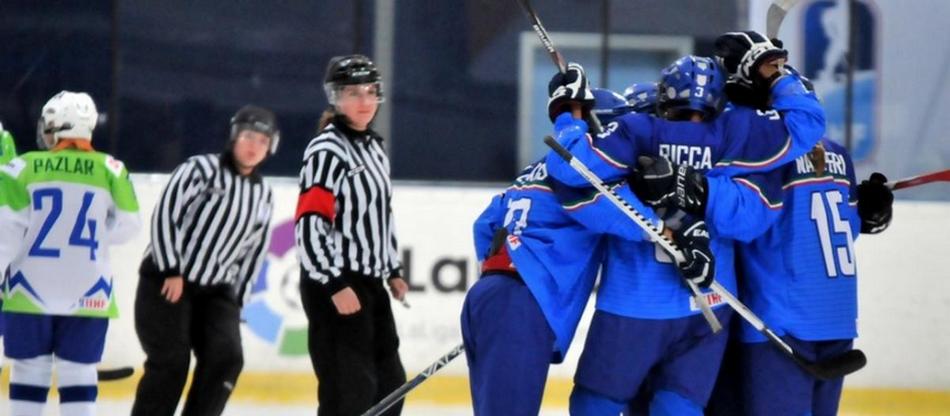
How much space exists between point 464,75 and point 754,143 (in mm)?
3478

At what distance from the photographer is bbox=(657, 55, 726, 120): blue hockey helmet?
401cm

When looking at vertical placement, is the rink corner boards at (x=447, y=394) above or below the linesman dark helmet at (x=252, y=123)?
below

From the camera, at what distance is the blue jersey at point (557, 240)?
13.1 feet

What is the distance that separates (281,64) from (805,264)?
3.54m

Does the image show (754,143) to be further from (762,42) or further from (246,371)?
(246,371)

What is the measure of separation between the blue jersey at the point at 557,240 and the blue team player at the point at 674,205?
61mm

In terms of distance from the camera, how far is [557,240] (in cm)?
404

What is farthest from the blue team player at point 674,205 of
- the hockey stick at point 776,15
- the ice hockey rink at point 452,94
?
the ice hockey rink at point 452,94

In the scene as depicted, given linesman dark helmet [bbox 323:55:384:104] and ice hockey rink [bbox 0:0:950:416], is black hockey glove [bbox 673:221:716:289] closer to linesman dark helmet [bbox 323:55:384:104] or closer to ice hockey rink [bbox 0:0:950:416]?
linesman dark helmet [bbox 323:55:384:104]

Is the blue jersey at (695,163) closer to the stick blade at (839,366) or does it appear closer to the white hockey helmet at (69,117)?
the stick blade at (839,366)

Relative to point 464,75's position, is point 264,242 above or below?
below

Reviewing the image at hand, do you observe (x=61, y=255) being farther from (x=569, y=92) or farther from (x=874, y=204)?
(x=874, y=204)

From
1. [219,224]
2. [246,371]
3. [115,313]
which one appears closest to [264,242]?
[219,224]

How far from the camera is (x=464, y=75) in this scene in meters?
7.41
